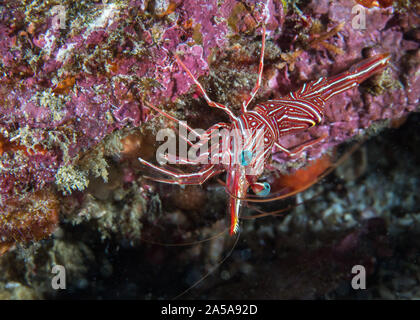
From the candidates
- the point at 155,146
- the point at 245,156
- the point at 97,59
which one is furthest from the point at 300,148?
the point at 97,59

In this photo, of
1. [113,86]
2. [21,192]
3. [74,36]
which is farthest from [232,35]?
[21,192]

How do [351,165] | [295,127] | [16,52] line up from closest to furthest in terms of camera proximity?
[16,52] → [295,127] → [351,165]

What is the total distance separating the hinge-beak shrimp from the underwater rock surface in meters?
0.16

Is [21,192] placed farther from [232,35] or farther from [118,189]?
[232,35]

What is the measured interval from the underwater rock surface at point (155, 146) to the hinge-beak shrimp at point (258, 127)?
16cm

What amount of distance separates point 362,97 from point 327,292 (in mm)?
3358

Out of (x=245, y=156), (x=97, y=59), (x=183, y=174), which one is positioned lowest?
(x=183, y=174)

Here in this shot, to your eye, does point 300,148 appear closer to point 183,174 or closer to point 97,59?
point 183,174

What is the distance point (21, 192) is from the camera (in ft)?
7.88

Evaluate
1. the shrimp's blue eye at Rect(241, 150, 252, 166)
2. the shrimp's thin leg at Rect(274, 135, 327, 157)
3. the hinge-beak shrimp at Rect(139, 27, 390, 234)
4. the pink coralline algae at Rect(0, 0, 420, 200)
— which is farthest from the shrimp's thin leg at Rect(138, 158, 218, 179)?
the shrimp's thin leg at Rect(274, 135, 327, 157)

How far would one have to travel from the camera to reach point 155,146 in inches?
122

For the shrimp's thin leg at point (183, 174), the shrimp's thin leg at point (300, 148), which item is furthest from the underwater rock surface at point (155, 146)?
the shrimp's thin leg at point (183, 174)

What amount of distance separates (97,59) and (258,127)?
163cm

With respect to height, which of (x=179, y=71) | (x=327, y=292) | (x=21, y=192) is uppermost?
(x=179, y=71)
